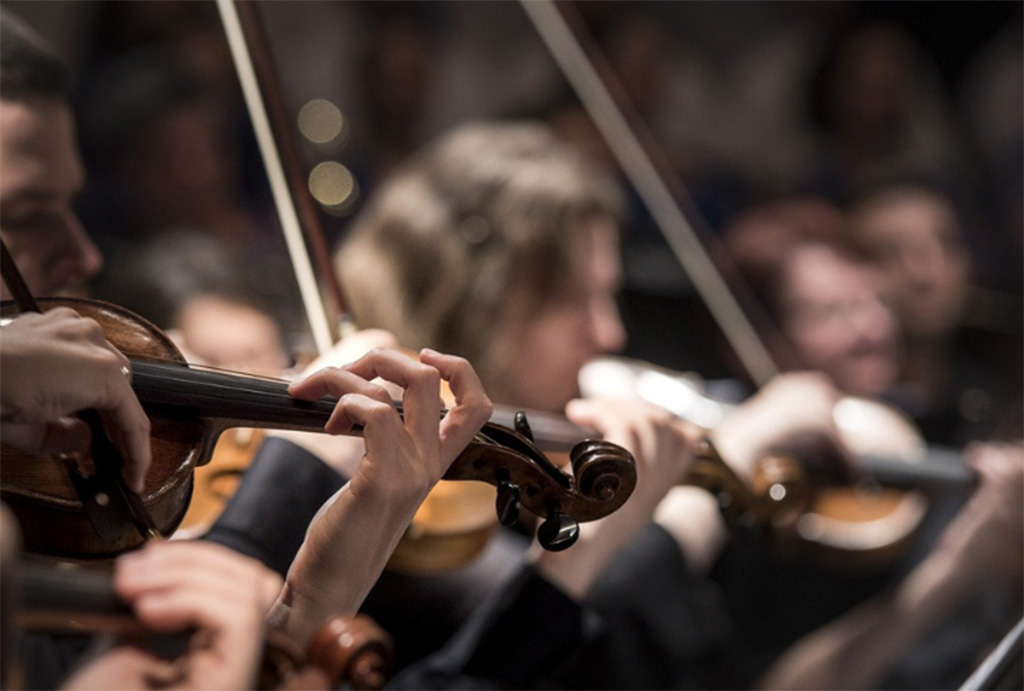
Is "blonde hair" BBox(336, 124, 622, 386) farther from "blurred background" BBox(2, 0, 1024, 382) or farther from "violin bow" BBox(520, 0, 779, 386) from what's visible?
"violin bow" BBox(520, 0, 779, 386)

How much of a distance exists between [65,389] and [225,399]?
0.28 feet

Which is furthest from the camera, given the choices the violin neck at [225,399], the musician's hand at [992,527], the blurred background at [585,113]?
the blurred background at [585,113]

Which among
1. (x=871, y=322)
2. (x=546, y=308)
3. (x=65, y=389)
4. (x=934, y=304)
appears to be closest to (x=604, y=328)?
(x=546, y=308)

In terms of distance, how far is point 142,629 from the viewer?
0.38m

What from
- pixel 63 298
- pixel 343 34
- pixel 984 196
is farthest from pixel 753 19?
pixel 63 298

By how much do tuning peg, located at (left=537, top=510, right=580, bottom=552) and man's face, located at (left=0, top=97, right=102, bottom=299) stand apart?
10.0 inches

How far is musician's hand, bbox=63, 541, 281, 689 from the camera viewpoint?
38 cm

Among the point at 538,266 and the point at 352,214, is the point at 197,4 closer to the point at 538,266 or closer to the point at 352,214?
the point at 352,214

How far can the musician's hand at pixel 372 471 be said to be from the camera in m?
0.50

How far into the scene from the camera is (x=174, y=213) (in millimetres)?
1624

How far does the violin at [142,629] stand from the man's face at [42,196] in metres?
0.19

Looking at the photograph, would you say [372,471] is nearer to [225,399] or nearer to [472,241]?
[225,399]

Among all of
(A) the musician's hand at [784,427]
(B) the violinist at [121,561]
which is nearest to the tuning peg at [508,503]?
(B) the violinist at [121,561]

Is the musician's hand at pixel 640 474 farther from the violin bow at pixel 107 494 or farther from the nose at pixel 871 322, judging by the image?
the nose at pixel 871 322
